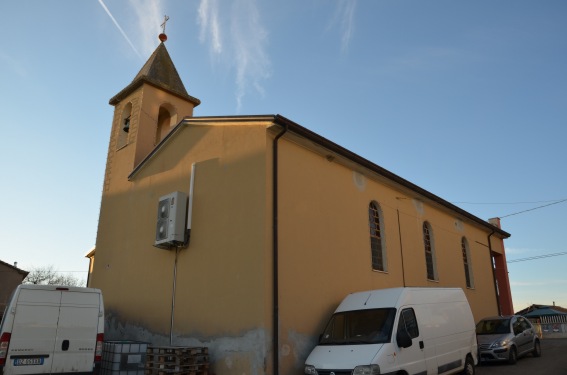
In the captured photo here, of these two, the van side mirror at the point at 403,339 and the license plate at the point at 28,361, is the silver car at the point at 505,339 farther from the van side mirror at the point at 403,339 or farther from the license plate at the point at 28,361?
the license plate at the point at 28,361

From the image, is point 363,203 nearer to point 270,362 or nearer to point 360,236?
point 360,236

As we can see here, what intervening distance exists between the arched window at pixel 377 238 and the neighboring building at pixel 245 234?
0.05m

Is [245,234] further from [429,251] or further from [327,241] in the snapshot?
[429,251]

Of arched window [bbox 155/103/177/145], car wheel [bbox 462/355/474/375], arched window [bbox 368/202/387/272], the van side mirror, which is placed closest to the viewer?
the van side mirror

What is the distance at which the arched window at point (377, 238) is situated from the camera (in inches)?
520

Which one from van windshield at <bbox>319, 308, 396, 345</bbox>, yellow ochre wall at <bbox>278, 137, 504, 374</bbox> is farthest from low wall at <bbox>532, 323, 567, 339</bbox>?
van windshield at <bbox>319, 308, 396, 345</bbox>

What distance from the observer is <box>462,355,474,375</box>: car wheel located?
1030 cm

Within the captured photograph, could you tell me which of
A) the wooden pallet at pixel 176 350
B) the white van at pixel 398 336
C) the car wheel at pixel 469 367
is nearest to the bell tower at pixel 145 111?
the wooden pallet at pixel 176 350

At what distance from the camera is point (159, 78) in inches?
642

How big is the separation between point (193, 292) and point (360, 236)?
15.9 ft

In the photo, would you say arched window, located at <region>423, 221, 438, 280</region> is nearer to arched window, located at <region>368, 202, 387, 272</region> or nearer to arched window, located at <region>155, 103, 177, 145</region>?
arched window, located at <region>368, 202, 387, 272</region>

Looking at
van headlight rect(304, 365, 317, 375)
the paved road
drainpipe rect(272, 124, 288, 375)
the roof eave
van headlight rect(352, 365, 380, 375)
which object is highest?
the roof eave

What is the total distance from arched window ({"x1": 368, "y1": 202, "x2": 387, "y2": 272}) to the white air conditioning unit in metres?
5.47

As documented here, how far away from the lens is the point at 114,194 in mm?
15422
